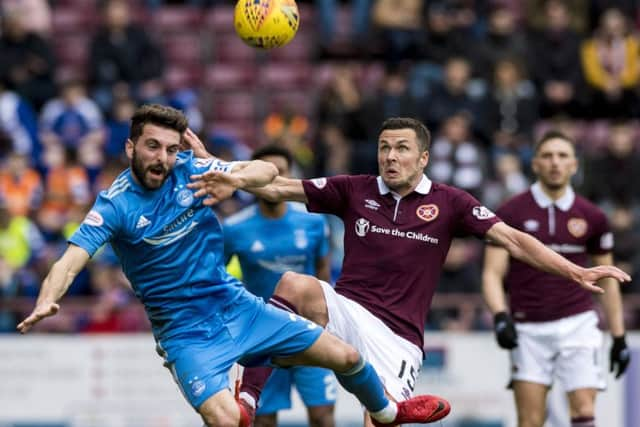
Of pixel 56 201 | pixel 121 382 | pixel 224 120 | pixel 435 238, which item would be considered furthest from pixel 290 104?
pixel 435 238

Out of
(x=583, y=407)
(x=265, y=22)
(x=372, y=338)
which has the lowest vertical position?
(x=583, y=407)

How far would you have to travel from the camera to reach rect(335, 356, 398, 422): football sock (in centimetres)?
819

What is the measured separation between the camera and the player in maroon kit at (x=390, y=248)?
853 cm

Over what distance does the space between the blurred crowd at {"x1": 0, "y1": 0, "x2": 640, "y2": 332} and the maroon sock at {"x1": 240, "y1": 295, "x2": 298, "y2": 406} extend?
18.2 feet

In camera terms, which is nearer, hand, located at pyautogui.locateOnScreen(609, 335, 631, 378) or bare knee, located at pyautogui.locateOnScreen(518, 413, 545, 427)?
bare knee, located at pyautogui.locateOnScreen(518, 413, 545, 427)

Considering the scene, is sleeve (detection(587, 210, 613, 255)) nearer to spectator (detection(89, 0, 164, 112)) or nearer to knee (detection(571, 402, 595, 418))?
knee (detection(571, 402, 595, 418))

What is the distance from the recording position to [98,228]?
304 inches

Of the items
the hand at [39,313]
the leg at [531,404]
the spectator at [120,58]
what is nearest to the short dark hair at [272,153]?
the leg at [531,404]

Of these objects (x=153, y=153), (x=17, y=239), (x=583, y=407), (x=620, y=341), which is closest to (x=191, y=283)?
(x=153, y=153)

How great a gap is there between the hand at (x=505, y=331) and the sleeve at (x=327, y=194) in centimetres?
175

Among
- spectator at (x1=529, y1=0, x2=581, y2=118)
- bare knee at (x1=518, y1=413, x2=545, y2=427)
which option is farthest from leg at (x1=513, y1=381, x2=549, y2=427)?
spectator at (x1=529, y1=0, x2=581, y2=118)

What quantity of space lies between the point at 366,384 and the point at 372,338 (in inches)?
18.0

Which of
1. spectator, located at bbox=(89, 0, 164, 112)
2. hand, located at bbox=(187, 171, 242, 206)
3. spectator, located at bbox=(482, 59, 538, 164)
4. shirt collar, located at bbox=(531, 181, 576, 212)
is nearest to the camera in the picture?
hand, located at bbox=(187, 171, 242, 206)

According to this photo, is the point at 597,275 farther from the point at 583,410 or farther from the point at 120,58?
the point at 120,58
